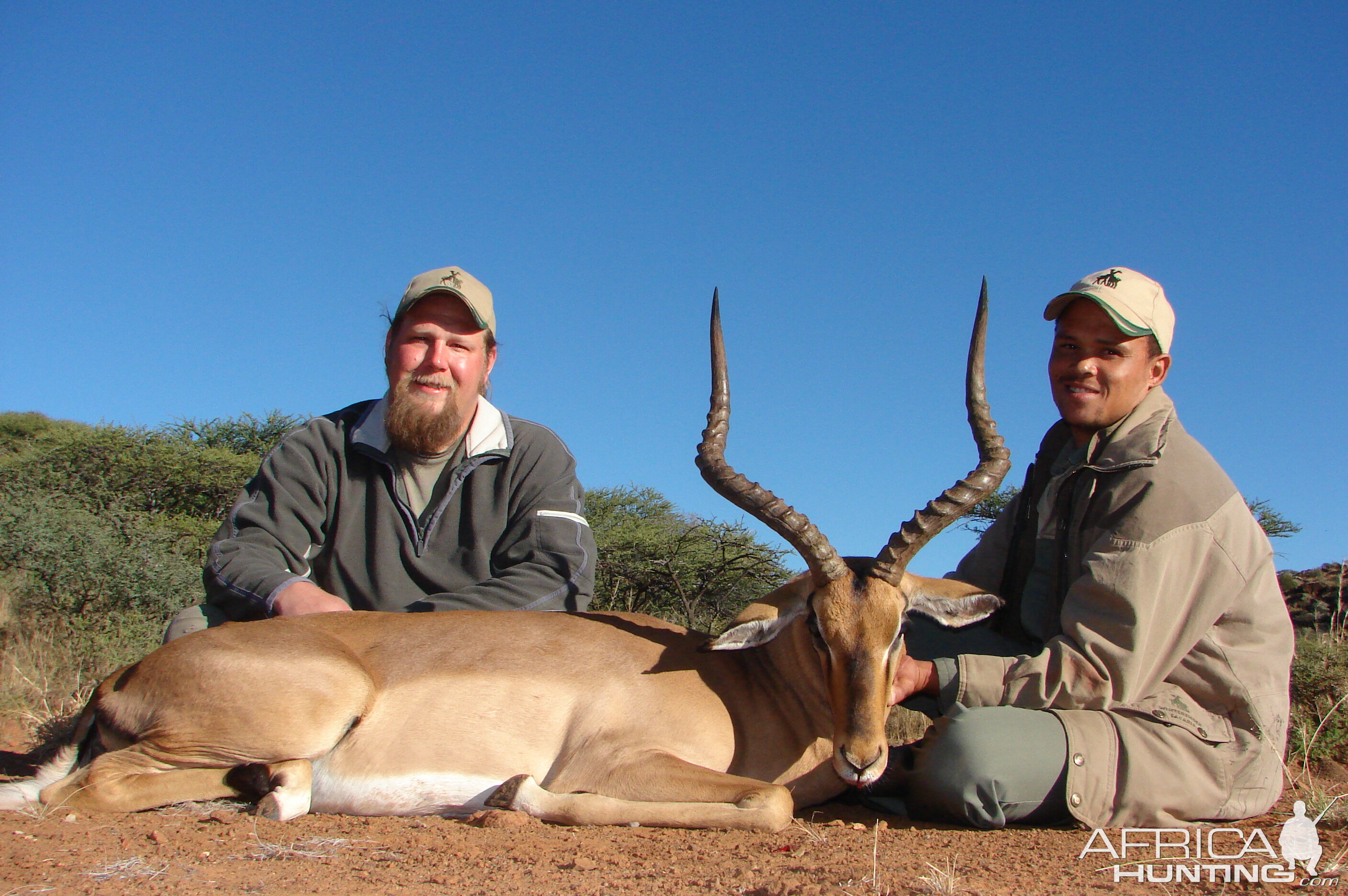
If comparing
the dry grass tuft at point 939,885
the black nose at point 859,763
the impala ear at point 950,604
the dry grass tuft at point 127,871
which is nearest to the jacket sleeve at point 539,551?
the impala ear at point 950,604

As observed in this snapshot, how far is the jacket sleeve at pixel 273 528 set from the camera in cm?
536

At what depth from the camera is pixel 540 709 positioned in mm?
4516

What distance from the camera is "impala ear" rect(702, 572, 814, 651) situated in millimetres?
4723

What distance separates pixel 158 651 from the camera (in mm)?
4453

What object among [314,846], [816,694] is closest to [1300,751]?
[816,694]

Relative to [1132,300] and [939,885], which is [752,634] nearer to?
[939,885]

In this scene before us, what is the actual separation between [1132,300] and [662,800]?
3128 mm

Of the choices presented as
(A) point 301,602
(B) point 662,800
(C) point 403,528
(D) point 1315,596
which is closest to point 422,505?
(C) point 403,528

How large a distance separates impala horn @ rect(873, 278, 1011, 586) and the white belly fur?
174 centimetres

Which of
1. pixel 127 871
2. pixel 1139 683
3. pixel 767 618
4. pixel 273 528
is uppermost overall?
pixel 273 528

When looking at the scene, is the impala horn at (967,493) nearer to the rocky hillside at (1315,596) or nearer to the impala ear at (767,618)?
the impala ear at (767,618)

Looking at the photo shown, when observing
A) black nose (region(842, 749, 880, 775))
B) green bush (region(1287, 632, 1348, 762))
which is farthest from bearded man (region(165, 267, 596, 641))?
green bush (region(1287, 632, 1348, 762))

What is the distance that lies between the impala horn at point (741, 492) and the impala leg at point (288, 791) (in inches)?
85.6

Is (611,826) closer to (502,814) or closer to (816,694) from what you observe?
(502,814)
